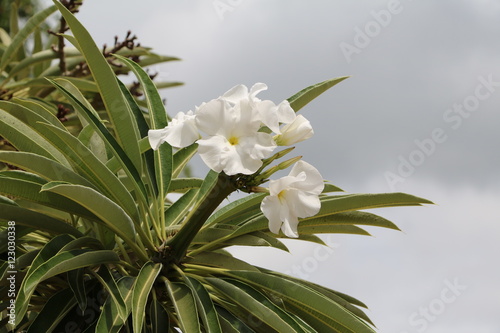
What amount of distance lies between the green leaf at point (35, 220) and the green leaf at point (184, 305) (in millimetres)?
300

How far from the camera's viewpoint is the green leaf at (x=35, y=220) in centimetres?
163

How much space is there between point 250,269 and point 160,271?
0.83ft

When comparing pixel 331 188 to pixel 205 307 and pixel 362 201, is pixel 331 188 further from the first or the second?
pixel 205 307

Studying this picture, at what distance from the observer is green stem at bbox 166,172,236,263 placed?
57.8 inches

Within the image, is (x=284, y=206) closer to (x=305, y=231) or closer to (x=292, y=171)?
(x=292, y=171)

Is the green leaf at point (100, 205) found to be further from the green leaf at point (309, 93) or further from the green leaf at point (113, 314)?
the green leaf at point (309, 93)

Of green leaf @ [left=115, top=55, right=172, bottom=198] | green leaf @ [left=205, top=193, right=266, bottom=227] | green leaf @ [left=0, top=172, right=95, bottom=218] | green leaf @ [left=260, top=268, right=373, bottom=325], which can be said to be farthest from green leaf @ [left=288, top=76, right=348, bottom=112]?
green leaf @ [left=0, top=172, right=95, bottom=218]

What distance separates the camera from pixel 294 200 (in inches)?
56.9

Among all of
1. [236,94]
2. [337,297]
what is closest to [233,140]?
[236,94]

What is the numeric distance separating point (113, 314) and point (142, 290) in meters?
0.08

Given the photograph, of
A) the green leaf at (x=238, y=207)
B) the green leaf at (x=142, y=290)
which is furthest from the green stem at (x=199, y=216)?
the green leaf at (x=238, y=207)

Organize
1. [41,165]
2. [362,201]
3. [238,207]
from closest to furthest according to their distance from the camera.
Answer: [41,165]
[362,201]
[238,207]

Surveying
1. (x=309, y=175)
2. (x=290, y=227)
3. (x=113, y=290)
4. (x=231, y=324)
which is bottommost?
(x=231, y=324)

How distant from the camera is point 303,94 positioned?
5.84 ft
